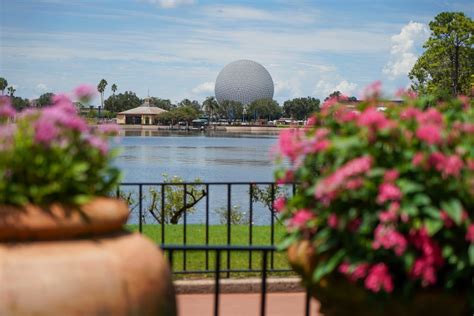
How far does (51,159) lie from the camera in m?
3.66

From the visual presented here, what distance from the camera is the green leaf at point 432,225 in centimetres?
371

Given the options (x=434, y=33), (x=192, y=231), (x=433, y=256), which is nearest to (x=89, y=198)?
(x=433, y=256)

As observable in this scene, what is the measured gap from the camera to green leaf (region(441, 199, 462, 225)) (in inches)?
146

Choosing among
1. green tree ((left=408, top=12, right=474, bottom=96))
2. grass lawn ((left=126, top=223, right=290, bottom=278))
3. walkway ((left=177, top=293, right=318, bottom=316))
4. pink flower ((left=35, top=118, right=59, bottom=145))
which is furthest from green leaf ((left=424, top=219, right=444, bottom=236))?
green tree ((left=408, top=12, right=474, bottom=96))

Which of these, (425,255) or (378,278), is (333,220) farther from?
(425,255)

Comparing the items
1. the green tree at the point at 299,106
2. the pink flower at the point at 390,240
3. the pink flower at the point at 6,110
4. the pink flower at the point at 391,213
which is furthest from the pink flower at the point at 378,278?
the green tree at the point at 299,106

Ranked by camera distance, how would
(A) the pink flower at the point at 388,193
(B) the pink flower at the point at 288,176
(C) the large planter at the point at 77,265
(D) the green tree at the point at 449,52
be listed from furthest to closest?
1. (D) the green tree at the point at 449,52
2. (B) the pink flower at the point at 288,176
3. (A) the pink flower at the point at 388,193
4. (C) the large planter at the point at 77,265

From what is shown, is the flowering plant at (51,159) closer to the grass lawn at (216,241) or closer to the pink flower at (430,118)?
the pink flower at (430,118)

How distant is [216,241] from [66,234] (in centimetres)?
684

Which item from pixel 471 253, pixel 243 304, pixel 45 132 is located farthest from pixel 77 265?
pixel 243 304

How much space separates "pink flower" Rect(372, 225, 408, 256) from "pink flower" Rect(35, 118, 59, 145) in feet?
5.17

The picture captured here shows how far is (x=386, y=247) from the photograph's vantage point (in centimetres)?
377

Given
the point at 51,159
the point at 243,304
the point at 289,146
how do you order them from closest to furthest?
the point at 51,159 < the point at 289,146 < the point at 243,304

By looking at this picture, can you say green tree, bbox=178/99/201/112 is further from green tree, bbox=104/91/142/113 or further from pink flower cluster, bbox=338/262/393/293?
pink flower cluster, bbox=338/262/393/293
